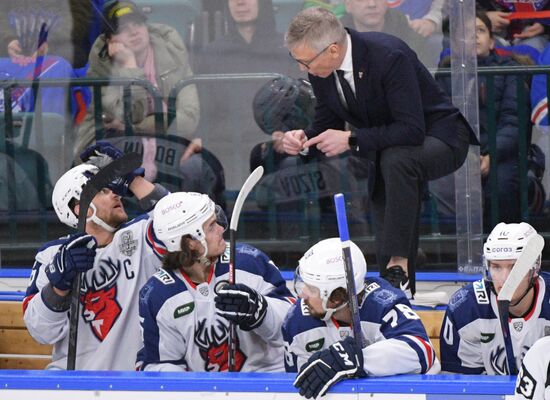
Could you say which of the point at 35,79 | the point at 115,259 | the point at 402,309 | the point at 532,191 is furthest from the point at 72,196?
the point at 532,191

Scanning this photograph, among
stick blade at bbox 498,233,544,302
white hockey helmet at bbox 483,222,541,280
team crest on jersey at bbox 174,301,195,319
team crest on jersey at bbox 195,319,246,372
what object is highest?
stick blade at bbox 498,233,544,302

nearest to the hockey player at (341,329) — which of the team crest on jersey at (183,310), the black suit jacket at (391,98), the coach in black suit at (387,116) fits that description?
the team crest on jersey at (183,310)

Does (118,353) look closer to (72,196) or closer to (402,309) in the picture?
(72,196)

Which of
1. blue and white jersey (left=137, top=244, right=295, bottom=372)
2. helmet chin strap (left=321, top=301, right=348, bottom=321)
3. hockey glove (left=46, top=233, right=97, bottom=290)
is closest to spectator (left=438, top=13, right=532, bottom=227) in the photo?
blue and white jersey (left=137, top=244, right=295, bottom=372)

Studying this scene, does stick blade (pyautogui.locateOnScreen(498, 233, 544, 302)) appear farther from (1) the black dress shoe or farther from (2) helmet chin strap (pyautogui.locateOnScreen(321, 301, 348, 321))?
(1) the black dress shoe

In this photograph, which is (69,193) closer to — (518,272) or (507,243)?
(507,243)

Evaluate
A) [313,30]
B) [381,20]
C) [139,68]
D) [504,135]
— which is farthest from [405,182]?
[139,68]

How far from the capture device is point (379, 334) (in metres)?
4.01

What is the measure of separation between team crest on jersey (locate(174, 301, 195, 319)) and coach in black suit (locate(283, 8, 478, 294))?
0.64 meters

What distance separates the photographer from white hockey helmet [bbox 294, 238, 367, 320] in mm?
3996

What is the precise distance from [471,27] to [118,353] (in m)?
2.01

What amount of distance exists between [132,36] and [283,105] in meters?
0.74

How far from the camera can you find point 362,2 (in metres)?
5.88

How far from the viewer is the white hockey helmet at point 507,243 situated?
4277 millimetres
